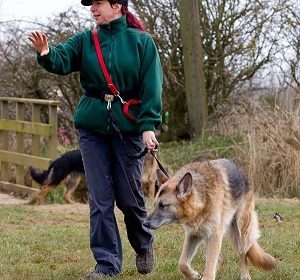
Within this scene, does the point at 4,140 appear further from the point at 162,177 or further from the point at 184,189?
the point at 184,189

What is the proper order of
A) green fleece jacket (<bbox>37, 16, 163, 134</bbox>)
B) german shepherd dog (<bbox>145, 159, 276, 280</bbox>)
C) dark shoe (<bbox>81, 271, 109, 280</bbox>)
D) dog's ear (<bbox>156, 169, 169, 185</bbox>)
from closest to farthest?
german shepherd dog (<bbox>145, 159, 276, 280</bbox>) → green fleece jacket (<bbox>37, 16, 163, 134</bbox>) → dark shoe (<bbox>81, 271, 109, 280</bbox>) → dog's ear (<bbox>156, 169, 169, 185</bbox>)

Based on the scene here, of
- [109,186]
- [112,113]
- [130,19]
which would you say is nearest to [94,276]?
[109,186]

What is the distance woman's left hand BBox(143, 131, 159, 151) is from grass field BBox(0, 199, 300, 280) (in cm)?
105

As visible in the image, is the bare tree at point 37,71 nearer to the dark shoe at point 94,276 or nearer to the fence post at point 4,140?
the fence post at point 4,140

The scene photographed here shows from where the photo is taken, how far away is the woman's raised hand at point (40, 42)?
543 centimetres

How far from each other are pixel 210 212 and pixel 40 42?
68.1 inches

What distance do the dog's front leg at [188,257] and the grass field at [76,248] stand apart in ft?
0.79

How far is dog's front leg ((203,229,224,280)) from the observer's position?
563 cm

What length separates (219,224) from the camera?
5.71 meters

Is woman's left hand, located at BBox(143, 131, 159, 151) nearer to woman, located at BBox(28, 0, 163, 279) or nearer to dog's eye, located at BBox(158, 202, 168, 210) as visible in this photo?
woman, located at BBox(28, 0, 163, 279)

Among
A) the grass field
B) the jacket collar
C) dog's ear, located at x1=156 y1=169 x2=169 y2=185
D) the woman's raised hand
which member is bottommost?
the grass field

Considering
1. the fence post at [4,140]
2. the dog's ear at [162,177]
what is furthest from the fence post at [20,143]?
the dog's ear at [162,177]

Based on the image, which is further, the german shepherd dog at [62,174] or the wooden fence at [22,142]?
the wooden fence at [22,142]

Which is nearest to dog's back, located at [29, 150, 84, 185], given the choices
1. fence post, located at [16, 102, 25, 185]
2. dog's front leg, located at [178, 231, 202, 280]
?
fence post, located at [16, 102, 25, 185]
